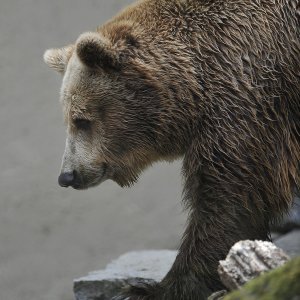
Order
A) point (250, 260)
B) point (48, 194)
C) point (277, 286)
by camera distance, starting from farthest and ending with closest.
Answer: point (48, 194)
point (250, 260)
point (277, 286)

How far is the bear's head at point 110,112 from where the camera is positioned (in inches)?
259

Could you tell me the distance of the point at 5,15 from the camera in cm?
1090

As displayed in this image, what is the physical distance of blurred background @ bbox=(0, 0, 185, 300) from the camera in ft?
34.0

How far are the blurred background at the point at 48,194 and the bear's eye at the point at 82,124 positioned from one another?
3.83 metres

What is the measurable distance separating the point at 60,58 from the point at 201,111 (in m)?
1.42

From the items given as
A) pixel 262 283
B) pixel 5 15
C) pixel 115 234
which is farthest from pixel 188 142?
pixel 5 15

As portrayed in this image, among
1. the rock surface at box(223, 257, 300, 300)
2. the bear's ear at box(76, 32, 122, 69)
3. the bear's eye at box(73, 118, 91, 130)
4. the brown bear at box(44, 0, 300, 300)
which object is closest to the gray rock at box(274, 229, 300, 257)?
the brown bear at box(44, 0, 300, 300)

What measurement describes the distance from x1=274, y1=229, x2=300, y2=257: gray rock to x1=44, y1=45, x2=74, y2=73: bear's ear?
257 cm

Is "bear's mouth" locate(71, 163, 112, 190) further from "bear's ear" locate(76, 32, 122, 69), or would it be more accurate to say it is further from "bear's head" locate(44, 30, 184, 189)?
"bear's ear" locate(76, 32, 122, 69)

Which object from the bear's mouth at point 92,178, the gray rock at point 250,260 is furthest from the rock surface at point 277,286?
the bear's mouth at point 92,178

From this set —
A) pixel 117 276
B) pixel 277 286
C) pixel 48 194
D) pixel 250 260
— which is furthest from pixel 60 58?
pixel 277 286

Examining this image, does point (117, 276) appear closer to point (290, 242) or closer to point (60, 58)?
point (60, 58)

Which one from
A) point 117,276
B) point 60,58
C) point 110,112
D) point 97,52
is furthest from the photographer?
point 117,276

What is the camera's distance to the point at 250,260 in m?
4.44
